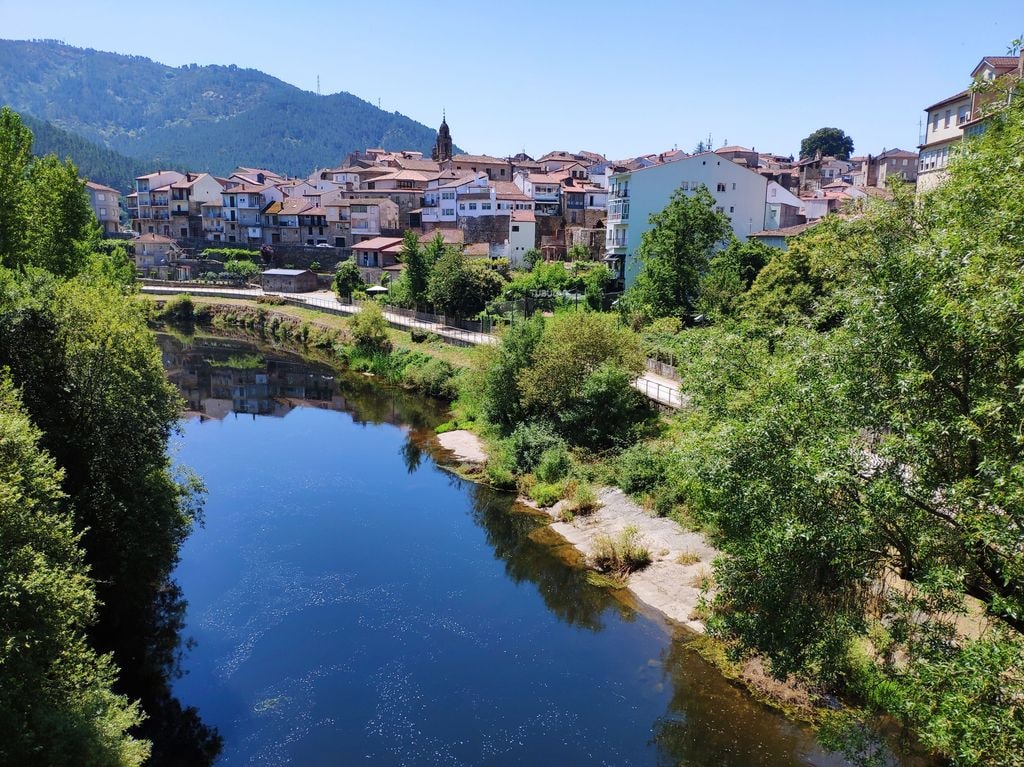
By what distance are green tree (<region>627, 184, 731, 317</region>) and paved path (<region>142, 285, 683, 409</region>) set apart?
26.0 ft

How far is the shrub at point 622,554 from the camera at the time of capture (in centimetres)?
2156

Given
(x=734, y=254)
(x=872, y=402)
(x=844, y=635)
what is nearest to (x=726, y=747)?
(x=844, y=635)

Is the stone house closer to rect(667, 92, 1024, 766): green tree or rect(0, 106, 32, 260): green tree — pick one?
rect(0, 106, 32, 260): green tree

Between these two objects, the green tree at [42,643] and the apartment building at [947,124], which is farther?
the apartment building at [947,124]

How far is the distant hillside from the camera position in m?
167

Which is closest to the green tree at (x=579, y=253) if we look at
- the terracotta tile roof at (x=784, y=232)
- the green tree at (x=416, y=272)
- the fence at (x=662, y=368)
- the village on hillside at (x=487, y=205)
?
the village on hillside at (x=487, y=205)

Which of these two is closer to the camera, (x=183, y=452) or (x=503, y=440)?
(x=503, y=440)

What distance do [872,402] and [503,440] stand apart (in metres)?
21.2

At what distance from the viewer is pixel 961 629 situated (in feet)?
50.8

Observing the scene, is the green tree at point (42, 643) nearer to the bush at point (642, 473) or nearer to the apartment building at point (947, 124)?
the bush at point (642, 473)

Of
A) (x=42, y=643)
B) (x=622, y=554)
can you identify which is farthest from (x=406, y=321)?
(x=42, y=643)

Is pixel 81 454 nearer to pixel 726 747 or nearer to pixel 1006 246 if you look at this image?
pixel 726 747

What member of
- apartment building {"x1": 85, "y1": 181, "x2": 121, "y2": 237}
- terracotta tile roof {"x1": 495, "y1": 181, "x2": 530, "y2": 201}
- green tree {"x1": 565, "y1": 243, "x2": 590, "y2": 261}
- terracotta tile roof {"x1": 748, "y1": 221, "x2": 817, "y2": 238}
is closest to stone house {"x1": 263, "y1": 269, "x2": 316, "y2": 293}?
terracotta tile roof {"x1": 495, "y1": 181, "x2": 530, "y2": 201}

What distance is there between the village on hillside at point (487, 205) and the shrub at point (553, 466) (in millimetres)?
27316
